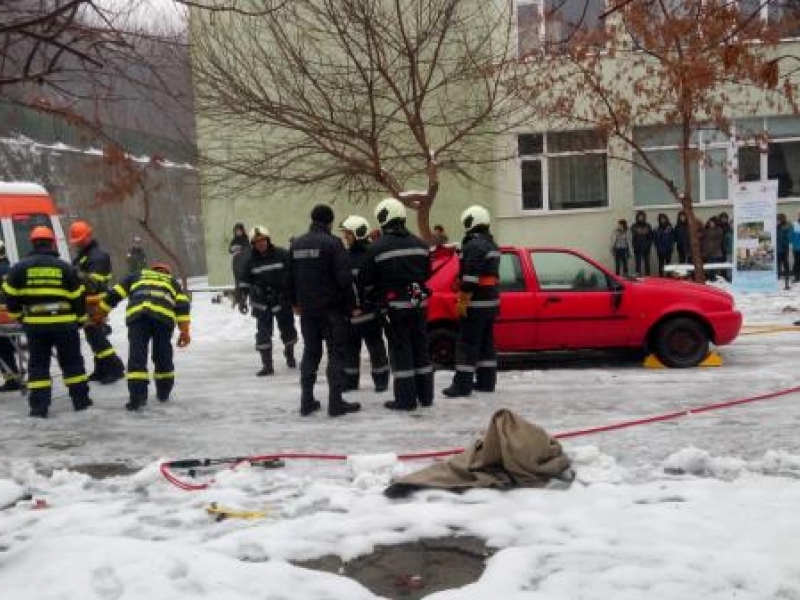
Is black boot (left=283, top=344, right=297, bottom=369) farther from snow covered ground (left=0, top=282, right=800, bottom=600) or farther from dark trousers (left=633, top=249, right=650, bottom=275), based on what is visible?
dark trousers (left=633, top=249, right=650, bottom=275)

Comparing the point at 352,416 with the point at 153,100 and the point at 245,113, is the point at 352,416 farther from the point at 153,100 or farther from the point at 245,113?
the point at 245,113

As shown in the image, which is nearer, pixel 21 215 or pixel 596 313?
pixel 596 313

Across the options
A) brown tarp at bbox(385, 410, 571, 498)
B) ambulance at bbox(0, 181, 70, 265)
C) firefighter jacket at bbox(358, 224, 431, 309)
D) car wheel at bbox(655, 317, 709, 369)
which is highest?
ambulance at bbox(0, 181, 70, 265)

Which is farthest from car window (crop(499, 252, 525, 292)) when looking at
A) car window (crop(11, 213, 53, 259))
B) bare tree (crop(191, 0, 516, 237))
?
car window (crop(11, 213, 53, 259))

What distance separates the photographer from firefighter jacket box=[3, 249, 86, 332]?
859 centimetres

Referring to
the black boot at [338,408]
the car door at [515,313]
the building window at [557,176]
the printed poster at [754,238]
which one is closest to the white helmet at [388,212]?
the black boot at [338,408]

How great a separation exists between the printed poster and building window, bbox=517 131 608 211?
4.59 metres

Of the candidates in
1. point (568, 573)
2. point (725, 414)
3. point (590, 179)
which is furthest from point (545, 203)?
point (568, 573)

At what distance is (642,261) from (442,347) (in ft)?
38.2

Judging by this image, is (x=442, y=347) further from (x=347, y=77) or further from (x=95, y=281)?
(x=347, y=77)

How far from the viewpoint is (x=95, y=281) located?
998 cm

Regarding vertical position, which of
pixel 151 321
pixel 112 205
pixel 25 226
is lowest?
pixel 151 321

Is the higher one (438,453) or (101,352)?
(101,352)

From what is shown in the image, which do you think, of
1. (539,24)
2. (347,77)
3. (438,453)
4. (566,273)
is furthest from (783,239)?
(438,453)
